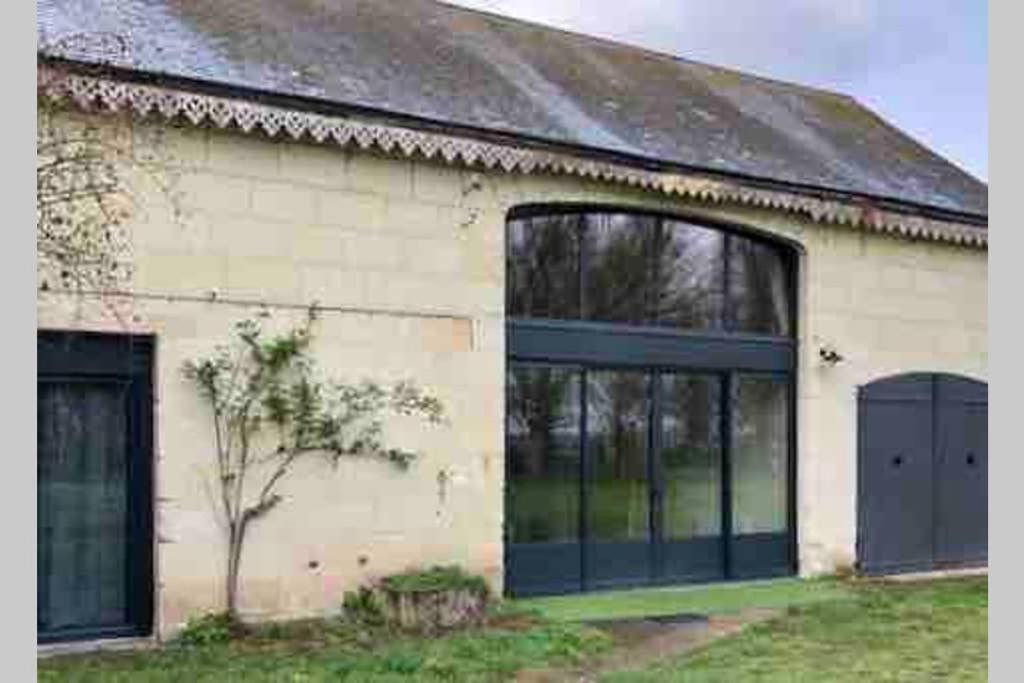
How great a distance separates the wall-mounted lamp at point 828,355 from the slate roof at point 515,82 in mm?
1925

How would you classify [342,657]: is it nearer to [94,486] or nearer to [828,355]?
[94,486]

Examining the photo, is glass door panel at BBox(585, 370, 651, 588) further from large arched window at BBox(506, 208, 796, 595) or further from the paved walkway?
the paved walkway

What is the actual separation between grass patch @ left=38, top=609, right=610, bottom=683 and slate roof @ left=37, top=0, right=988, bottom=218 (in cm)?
471

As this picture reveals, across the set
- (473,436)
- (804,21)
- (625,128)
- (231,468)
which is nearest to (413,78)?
(625,128)

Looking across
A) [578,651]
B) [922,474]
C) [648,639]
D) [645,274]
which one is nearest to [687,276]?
[645,274]

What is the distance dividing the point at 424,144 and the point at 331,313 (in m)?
1.84

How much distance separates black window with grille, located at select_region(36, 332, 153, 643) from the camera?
1001 cm

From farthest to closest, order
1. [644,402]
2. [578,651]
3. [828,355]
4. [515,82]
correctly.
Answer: [828,355] < [515,82] < [644,402] < [578,651]

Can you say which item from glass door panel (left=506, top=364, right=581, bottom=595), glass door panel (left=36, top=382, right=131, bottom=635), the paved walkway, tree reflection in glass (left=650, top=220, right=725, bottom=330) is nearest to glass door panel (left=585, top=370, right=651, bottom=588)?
glass door panel (left=506, top=364, right=581, bottom=595)

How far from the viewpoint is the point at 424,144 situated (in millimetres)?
11617

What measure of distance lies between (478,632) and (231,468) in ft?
8.48

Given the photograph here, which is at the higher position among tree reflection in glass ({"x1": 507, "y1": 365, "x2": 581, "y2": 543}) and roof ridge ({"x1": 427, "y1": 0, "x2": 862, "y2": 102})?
roof ridge ({"x1": 427, "y1": 0, "x2": 862, "y2": 102})

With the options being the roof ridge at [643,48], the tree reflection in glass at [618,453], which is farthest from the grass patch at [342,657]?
the roof ridge at [643,48]

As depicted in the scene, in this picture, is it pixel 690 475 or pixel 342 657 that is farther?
pixel 690 475
